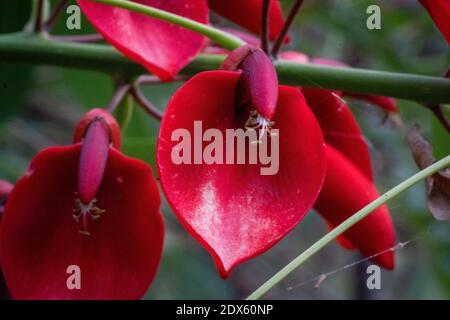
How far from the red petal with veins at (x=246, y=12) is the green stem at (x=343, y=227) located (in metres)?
0.20

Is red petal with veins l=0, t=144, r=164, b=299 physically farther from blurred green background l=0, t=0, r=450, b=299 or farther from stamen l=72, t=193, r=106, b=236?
blurred green background l=0, t=0, r=450, b=299

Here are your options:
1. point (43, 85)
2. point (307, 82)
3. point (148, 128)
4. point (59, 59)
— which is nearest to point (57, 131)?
point (43, 85)

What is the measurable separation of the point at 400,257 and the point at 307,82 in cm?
139

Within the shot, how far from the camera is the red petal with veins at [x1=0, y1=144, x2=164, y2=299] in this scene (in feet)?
1.72

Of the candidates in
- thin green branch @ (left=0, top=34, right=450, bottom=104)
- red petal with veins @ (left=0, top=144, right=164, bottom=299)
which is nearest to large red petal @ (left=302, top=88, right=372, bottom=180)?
thin green branch @ (left=0, top=34, right=450, bottom=104)

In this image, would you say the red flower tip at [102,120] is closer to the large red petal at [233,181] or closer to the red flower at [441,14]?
the large red petal at [233,181]

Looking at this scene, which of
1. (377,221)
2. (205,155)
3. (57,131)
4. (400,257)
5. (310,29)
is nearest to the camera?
(205,155)

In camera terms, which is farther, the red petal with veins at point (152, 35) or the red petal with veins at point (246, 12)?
the red petal with veins at point (246, 12)

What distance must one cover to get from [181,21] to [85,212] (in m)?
0.12

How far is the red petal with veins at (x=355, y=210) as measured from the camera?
571 millimetres

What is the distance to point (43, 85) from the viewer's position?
1.23m

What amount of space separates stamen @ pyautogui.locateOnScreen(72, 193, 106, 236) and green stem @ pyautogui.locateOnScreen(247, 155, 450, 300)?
0.35 feet

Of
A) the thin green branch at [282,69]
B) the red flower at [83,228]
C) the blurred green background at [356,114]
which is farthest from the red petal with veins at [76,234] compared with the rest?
the blurred green background at [356,114]
